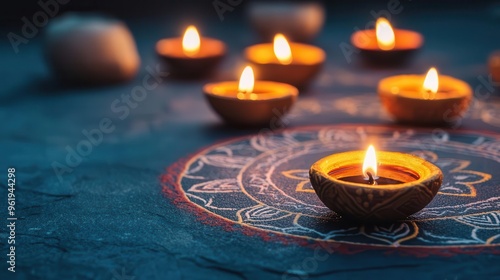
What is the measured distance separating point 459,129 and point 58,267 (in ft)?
5.59

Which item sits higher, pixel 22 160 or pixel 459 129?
pixel 459 129

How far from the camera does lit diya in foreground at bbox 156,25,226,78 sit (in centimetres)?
374

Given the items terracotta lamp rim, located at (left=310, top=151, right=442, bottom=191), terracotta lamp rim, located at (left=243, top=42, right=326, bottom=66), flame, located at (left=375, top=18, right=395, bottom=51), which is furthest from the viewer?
flame, located at (left=375, top=18, right=395, bottom=51)

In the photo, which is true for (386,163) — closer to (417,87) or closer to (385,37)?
(417,87)

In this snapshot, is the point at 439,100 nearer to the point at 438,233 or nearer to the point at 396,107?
the point at 396,107

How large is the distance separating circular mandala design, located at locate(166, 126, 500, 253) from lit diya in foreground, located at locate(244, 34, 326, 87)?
1.94ft

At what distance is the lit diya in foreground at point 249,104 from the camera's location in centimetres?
279

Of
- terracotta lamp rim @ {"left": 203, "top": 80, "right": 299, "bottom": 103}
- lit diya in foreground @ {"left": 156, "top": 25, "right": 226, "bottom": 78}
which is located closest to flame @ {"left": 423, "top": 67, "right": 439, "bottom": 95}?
terracotta lamp rim @ {"left": 203, "top": 80, "right": 299, "bottom": 103}

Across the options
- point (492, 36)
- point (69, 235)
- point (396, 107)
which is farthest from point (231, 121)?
point (492, 36)

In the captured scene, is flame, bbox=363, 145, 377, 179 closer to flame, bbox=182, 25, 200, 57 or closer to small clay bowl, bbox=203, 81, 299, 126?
small clay bowl, bbox=203, 81, 299, 126

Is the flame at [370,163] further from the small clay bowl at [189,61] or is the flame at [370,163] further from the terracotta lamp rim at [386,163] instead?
the small clay bowl at [189,61]

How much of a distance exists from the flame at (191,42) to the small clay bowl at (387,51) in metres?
0.91

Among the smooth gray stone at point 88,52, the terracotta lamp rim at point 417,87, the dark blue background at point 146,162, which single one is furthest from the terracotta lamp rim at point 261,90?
the smooth gray stone at point 88,52

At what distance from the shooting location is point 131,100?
332 centimetres
